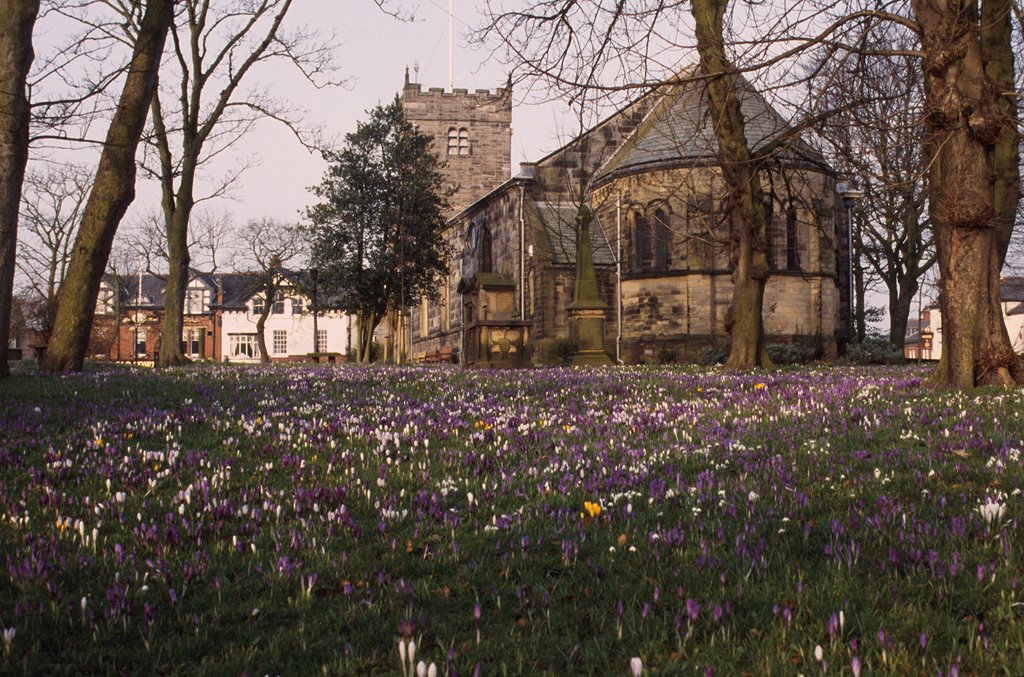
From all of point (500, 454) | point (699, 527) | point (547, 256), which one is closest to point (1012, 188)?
point (500, 454)

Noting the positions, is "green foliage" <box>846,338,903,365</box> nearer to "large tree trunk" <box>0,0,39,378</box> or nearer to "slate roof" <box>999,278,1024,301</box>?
"large tree trunk" <box>0,0,39,378</box>

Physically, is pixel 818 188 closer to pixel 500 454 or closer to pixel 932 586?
pixel 500 454

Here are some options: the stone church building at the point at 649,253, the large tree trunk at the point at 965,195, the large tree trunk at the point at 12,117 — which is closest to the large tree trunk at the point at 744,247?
the large tree trunk at the point at 965,195

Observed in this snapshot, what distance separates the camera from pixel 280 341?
299 ft

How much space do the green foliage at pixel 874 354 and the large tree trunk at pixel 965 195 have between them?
874 inches

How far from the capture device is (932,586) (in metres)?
3.48

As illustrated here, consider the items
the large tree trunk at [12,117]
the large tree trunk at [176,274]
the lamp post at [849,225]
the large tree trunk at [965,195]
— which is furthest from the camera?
the lamp post at [849,225]

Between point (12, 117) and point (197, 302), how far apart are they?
8274 cm

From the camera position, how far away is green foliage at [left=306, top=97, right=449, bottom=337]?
50125 mm

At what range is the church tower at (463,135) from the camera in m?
69.4

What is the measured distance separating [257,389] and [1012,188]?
43.5ft

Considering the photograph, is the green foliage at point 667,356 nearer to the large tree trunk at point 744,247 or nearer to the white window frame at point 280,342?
the large tree trunk at point 744,247

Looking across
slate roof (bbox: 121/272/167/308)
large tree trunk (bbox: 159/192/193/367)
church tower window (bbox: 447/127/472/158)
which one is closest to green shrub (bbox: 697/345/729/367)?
large tree trunk (bbox: 159/192/193/367)

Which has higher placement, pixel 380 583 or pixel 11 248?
pixel 11 248
